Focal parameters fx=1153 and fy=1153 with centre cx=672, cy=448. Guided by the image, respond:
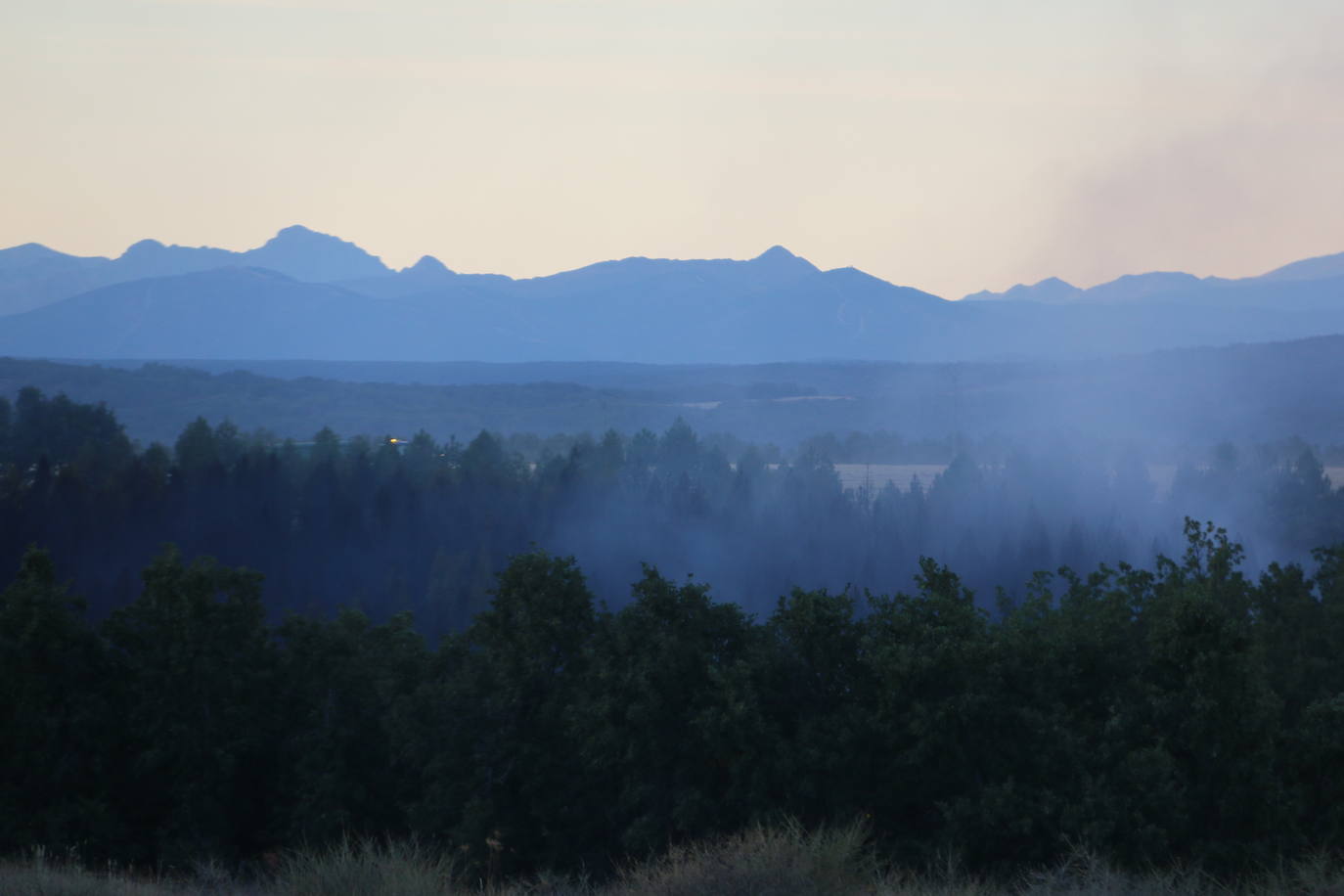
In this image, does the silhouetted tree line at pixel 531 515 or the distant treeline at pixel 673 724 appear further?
the silhouetted tree line at pixel 531 515

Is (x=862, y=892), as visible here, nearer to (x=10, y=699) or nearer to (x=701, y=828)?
(x=701, y=828)

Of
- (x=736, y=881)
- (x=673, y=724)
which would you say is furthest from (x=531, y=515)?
(x=736, y=881)

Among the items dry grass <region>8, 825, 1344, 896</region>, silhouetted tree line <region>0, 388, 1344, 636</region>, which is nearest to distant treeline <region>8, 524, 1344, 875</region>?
dry grass <region>8, 825, 1344, 896</region>

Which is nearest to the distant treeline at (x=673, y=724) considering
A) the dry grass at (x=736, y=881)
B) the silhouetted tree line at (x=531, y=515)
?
the dry grass at (x=736, y=881)

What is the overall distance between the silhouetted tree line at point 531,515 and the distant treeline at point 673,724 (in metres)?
45.0

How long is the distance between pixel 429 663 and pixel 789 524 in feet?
272

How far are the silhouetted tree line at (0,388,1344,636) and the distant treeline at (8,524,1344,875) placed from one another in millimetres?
44962

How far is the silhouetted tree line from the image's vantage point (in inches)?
3046

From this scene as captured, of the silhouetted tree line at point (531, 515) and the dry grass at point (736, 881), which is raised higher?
the dry grass at point (736, 881)

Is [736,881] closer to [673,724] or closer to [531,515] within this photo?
[673,724]

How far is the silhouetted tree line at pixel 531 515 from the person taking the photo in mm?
77375

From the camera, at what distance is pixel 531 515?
95750mm

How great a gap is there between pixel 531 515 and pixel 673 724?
7597cm

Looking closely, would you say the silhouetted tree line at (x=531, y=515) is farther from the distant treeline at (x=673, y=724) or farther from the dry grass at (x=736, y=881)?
the dry grass at (x=736, y=881)
